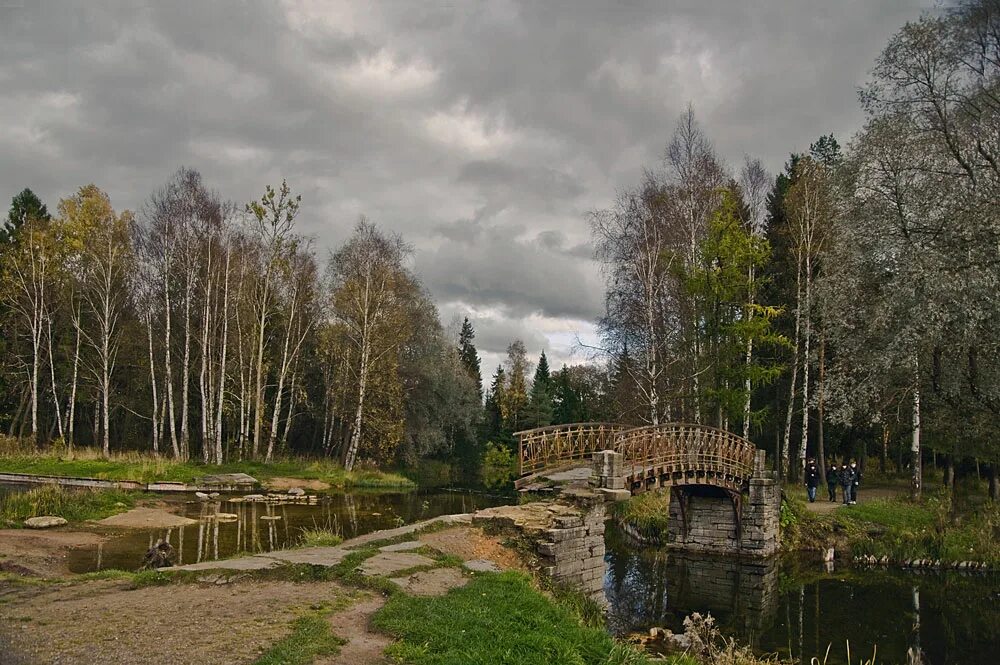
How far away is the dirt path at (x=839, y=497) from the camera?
924 inches

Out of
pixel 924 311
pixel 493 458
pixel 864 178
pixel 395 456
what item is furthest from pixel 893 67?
pixel 493 458

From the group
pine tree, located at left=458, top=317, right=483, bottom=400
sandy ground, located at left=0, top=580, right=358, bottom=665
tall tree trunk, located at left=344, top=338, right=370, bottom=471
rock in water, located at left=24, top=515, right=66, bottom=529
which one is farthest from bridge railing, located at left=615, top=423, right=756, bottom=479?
pine tree, located at left=458, top=317, right=483, bottom=400

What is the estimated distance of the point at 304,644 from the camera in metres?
6.75

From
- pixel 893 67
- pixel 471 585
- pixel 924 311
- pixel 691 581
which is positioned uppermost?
pixel 893 67

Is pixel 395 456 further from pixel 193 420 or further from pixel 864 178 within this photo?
pixel 864 178

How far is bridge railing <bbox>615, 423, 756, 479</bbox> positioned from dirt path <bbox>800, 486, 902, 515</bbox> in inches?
156

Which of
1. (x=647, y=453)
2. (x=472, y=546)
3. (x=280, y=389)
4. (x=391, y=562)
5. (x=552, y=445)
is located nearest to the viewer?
(x=391, y=562)

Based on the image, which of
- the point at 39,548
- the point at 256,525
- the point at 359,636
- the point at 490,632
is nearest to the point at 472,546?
the point at 490,632

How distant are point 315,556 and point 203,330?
2735 centimetres

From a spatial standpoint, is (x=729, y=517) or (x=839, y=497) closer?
(x=729, y=517)

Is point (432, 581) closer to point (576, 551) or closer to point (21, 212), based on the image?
point (576, 551)

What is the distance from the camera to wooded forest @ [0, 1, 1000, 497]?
15.3 meters

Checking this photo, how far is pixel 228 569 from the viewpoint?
954 cm

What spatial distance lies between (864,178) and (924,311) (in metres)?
4.59
